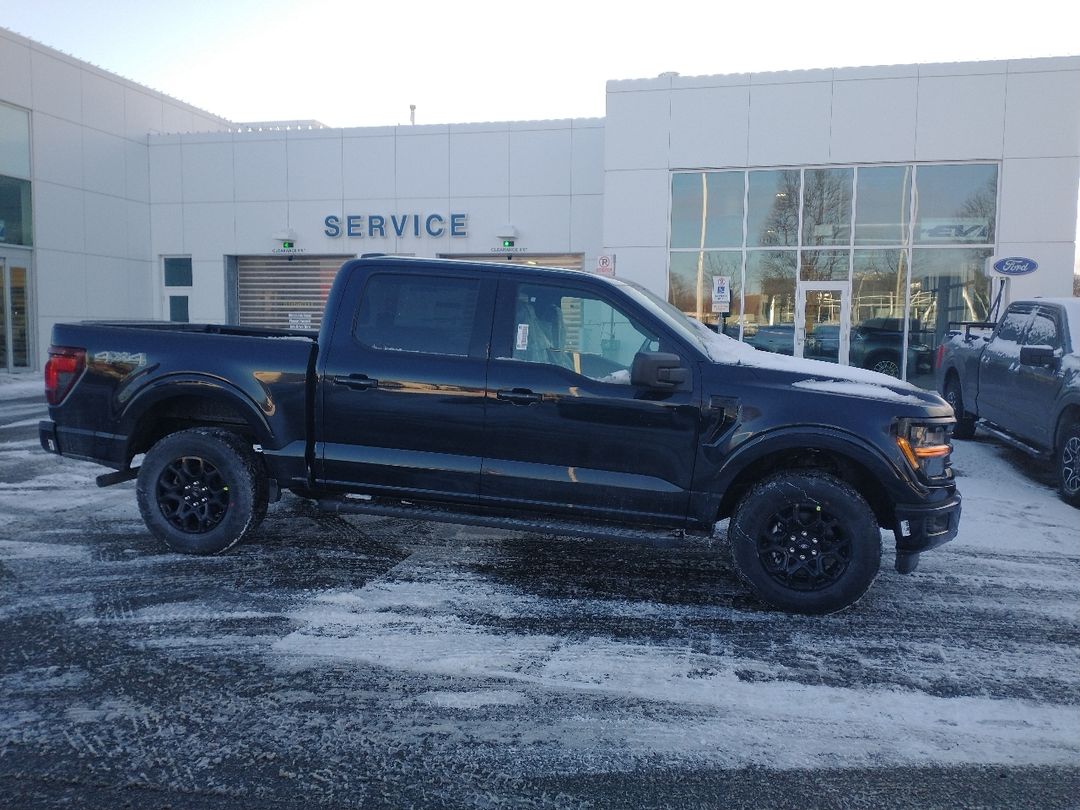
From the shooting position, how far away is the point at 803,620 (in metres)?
4.67

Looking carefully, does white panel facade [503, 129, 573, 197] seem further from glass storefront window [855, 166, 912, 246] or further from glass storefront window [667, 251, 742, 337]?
glass storefront window [855, 166, 912, 246]

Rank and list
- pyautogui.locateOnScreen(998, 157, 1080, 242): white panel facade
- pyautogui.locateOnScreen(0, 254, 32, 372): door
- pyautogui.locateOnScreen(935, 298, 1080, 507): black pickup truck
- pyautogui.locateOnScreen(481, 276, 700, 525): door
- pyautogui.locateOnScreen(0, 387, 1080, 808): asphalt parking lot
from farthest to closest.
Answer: pyautogui.locateOnScreen(0, 254, 32, 372): door, pyautogui.locateOnScreen(998, 157, 1080, 242): white panel facade, pyautogui.locateOnScreen(935, 298, 1080, 507): black pickup truck, pyautogui.locateOnScreen(481, 276, 700, 525): door, pyautogui.locateOnScreen(0, 387, 1080, 808): asphalt parking lot

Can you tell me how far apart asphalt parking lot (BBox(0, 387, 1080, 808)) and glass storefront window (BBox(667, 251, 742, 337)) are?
1263cm

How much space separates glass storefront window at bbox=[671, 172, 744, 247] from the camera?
17.9 meters

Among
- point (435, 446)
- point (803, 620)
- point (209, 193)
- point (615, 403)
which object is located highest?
point (209, 193)

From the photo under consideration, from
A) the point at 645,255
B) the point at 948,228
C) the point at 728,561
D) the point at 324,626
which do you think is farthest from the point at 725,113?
the point at 324,626

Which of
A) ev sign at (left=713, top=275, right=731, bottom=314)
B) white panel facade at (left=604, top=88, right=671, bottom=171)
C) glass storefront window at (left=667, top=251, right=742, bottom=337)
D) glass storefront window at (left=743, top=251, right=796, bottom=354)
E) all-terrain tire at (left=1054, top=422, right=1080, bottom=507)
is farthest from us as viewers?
glass storefront window at (left=667, top=251, right=742, bottom=337)

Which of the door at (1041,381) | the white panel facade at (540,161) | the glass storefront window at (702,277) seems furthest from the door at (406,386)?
the white panel facade at (540,161)

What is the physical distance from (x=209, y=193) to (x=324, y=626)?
21.8m

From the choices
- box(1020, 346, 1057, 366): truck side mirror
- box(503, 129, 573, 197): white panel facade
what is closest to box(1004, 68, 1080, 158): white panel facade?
box(503, 129, 573, 197): white panel facade

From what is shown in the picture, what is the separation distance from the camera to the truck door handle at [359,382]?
5270 mm

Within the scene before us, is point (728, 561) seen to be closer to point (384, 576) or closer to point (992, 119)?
point (384, 576)

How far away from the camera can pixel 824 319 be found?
17.9 metres

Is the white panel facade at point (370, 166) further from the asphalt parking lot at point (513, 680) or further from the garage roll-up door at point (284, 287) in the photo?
the asphalt parking lot at point (513, 680)
